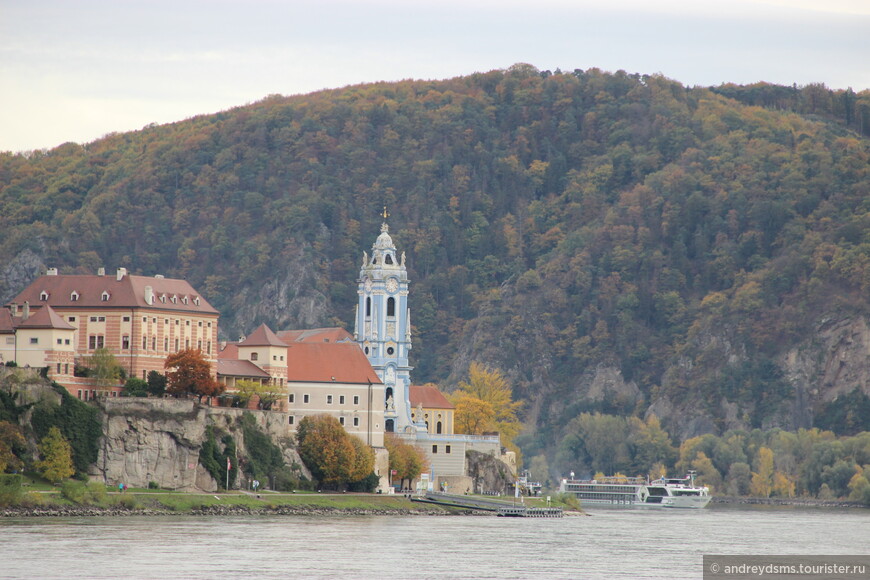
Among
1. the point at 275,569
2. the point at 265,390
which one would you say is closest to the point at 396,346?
the point at 265,390

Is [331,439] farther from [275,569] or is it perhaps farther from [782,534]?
[275,569]

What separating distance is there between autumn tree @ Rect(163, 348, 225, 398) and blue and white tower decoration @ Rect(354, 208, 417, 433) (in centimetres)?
2878

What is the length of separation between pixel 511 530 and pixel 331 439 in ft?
72.4

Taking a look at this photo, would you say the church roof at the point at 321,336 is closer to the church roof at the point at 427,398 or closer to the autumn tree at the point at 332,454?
the church roof at the point at 427,398

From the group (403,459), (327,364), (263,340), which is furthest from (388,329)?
(263,340)

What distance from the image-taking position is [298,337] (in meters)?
177

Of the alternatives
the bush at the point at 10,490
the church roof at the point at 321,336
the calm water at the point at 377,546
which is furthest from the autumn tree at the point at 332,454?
the bush at the point at 10,490

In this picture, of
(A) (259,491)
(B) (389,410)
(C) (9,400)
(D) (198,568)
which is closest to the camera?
(D) (198,568)

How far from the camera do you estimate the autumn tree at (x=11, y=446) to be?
5005 inches

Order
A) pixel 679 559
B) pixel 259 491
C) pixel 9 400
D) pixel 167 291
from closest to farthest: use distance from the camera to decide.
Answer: pixel 679 559 < pixel 9 400 < pixel 259 491 < pixel 167 291

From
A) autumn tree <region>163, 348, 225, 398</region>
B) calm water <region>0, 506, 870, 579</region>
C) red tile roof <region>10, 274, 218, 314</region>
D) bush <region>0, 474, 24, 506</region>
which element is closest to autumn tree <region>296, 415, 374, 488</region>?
calm water <region>0, 506, 870, 579</region>

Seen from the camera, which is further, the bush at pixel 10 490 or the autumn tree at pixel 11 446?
the autumn tree at pixel 11 446

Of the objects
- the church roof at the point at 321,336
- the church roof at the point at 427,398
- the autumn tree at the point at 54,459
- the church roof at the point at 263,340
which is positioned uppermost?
the church roof at the point at 321,336

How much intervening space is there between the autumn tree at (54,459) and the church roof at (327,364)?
30.8m
